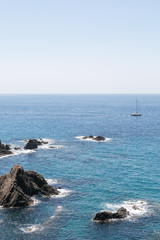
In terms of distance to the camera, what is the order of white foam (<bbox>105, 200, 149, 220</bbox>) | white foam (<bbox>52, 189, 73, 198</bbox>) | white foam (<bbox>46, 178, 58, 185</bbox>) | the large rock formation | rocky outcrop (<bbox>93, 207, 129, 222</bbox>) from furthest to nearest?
white foam (<bbox>46, 178, 58, 185</bbox>)
white foam (<bbox>52, 189, 73, 198</bbox>)
the large rock formation
white foam (<bbox>105, 200, 149, 220</bbox>)
rocky outcrop (<bbox>93, 207, 129, 222</bbox>)

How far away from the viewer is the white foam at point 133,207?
6259 cm

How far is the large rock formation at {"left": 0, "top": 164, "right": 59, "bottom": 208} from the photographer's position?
224ft

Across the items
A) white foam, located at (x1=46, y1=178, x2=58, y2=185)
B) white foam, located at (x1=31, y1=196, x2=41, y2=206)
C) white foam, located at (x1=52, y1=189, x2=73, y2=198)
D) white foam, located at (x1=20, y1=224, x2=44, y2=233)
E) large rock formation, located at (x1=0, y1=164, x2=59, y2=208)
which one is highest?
large rock formation, located at (x1=0, y1=164, x2=59, y2=208)

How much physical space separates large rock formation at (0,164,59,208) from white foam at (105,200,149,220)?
16053mm

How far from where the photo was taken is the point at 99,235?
54312mm

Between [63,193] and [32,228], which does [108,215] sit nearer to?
[32,228]

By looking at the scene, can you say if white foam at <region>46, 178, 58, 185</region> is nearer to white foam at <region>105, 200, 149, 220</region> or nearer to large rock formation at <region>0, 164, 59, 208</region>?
large rock formation at <region>0, 164, 59, 208</region>

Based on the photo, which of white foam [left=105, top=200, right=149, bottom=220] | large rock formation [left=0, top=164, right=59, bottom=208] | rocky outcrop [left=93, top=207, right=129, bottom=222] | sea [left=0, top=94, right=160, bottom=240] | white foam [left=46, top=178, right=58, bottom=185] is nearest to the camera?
sea [left=0, top=94, right=160, bottom=240]

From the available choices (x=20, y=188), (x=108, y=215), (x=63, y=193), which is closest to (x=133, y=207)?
(x=108, y=215)

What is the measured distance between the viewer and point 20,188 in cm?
7219

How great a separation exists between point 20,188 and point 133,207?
27.3m

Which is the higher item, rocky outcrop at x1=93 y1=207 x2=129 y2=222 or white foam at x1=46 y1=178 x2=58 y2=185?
white foam at x1=46 y1=178 x2=58 y2=185

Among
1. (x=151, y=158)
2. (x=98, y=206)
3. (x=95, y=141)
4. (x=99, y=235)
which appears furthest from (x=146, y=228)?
(x=95, y=141)

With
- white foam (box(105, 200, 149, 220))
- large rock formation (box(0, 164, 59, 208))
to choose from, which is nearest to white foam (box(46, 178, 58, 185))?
large rock formation (box(0, 164, 59, 208))
